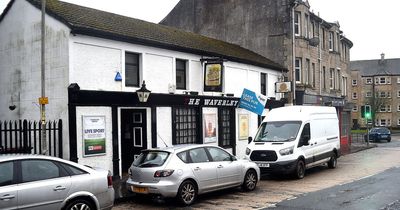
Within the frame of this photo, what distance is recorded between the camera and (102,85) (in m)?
14.3

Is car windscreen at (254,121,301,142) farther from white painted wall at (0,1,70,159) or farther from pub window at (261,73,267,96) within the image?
white painted wall at (0,1,70,159)

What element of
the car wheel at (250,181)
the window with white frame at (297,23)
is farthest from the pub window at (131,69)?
the window with white frame at (297,23)

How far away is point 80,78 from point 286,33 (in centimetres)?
1701

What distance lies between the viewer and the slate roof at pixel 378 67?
78756 millimetres

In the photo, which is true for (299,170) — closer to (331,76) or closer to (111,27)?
(111,27)

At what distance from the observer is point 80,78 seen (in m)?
13.6

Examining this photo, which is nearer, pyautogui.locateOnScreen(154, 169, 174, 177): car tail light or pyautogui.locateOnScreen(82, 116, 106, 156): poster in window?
pyautogui.locateOnScreen(154, 169, 174, 177): car tail light

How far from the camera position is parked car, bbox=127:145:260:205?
10188 millimetres

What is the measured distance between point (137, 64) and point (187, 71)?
2.88m

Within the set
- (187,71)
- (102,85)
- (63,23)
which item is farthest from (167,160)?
(187,71)

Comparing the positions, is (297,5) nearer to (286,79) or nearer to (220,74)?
(286,79)

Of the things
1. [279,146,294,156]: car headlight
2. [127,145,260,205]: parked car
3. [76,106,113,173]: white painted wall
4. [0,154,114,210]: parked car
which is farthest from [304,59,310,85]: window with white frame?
[0,154,114,210]: parked car

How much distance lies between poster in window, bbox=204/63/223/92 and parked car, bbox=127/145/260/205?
6.57 meters

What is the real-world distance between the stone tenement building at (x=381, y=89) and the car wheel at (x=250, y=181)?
2614 inches
